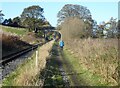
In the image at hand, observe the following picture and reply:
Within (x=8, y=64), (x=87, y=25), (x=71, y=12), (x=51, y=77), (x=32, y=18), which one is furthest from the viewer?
(x=32, y=18)

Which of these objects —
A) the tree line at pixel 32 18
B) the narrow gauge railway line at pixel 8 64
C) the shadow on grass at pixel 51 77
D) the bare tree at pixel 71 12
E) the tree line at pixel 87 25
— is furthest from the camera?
the tree line at pixel 32 18

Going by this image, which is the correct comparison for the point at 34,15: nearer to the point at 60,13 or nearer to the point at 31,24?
the point at 31,24

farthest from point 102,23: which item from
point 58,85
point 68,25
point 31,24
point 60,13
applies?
point 58,85

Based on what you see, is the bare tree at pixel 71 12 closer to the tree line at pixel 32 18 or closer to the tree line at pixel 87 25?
the tree line at pixel 87 25

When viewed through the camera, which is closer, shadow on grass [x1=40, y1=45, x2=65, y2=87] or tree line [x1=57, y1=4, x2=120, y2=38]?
shadow on grass [x1=40, y1=45, x2=65, y2=87]

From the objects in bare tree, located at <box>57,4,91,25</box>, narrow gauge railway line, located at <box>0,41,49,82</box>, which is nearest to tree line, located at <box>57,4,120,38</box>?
bare tree, located at <box>57,4,91,25</box>

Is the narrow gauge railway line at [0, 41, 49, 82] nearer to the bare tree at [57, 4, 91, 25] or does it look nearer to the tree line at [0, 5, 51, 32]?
the bare tree at [57, 4, 91, 25]

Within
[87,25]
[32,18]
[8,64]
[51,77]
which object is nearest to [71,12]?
[32,18]

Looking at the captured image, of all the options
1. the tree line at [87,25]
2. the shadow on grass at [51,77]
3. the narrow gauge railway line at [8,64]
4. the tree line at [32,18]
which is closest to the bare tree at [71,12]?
the tree line at [87,25]

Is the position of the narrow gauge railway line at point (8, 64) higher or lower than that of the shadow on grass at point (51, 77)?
lower

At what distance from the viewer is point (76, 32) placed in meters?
57.0

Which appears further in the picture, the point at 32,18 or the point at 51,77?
the point at 32,18

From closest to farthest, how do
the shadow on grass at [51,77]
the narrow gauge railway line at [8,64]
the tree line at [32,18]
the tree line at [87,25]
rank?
the shadow on grass at [51,77]
the narrow gauge railway line at [8,64]
the tree line at [87,25]
the tree line at [32,18]

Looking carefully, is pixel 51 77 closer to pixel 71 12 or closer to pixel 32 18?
pixel 71 12
